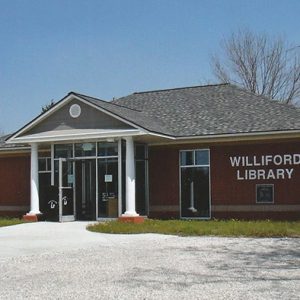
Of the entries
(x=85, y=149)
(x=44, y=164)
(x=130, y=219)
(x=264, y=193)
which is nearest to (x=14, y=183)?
(x=44, y=164)

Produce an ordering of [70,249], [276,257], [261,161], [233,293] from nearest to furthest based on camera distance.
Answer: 1. [233,293]
2. [276,257]
3. [70,249]
4. [261,161]

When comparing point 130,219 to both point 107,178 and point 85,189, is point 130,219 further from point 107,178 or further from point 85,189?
point 85,189

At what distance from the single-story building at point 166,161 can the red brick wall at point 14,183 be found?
2.15m

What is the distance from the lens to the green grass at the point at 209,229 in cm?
1719

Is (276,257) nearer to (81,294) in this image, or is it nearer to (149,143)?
(81,294)

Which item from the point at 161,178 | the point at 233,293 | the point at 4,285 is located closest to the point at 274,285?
the point at 233,293

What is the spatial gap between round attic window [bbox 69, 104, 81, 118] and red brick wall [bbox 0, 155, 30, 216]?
512 cm

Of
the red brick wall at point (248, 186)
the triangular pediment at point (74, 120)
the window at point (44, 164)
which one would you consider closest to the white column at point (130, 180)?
the triangular pediment at point (74, 120)

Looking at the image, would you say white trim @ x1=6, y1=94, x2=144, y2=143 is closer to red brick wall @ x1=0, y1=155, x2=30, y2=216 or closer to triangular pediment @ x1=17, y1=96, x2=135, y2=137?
triangular pediment @ x1=17, y1=96, x2=135, y2=137

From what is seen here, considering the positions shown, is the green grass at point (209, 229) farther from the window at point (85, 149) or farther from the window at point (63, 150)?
the window at point (63, 150)

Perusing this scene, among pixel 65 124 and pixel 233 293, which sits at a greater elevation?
pixel 65 124

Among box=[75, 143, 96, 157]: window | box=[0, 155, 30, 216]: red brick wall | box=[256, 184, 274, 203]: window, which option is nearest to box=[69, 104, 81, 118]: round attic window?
box=[75, 143, 96, 157]: window

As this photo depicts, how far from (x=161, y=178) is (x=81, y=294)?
15.0 metres

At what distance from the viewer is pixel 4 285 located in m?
9.89
